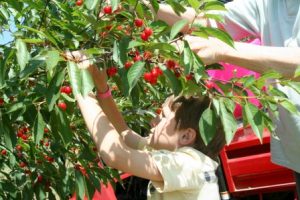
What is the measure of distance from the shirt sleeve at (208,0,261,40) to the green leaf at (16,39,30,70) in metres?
0.77

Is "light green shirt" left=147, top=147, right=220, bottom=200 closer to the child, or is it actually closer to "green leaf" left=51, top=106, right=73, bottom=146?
the child

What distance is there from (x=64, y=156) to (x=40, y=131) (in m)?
0.65

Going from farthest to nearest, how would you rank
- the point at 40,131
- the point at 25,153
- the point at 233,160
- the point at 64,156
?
the point at 233,160 < the point at 25,153 < the point at 64,156 < the point at 40,131

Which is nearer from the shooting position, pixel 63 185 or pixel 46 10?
pixel 46 10

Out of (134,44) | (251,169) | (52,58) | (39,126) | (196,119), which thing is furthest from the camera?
(251,169)

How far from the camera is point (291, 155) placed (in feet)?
6.36

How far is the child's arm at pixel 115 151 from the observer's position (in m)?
1.72

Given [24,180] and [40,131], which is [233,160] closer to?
[24,180]

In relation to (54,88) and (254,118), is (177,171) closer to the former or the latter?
(254,118)

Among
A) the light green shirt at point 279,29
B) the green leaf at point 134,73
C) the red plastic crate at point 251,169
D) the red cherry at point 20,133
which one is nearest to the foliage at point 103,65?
the green leaf at point 134,73

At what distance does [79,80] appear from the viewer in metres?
1.46

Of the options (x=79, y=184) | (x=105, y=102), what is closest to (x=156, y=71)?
(x=105, y=102)

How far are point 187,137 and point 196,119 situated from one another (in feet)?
0.24

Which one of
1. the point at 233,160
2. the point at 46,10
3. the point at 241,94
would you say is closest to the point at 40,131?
the point at 46,10
